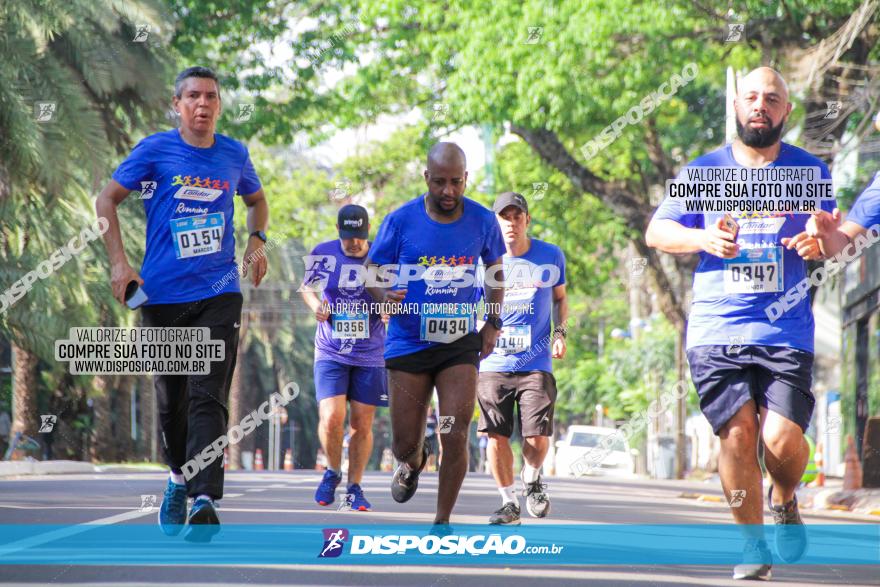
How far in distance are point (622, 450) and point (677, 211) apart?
32.9 meters

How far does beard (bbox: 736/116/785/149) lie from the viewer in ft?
24.0

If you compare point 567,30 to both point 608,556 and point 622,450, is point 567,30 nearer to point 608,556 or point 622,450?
point 608,556

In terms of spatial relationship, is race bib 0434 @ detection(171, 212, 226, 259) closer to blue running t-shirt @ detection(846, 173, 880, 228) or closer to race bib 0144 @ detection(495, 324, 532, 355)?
blue running t-shirt @ detection(846, 173, 880, 228)

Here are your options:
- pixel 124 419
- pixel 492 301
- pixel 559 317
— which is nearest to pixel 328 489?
pixel 559 317

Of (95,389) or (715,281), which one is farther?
(95,389)

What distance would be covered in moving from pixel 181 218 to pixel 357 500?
4.21 m

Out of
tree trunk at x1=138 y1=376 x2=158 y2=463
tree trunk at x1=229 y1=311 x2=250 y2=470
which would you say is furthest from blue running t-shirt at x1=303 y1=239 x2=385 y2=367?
tree trunk at x1=229 y1=311 x2=250 y2=470

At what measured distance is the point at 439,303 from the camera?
26.7 feet

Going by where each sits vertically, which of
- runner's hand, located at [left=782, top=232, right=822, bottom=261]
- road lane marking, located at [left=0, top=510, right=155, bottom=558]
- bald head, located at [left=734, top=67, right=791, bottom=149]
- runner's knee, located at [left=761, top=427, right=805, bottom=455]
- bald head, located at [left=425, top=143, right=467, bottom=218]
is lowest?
road lane marking, located at [left=0, top=510, right=155, bottom=558]

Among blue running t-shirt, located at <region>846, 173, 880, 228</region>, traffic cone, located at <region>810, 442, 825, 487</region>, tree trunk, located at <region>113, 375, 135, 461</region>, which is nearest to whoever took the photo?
blue running t-shirt, located at <region>846, 173, 880, 228</region>

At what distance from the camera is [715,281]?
23.9 ft

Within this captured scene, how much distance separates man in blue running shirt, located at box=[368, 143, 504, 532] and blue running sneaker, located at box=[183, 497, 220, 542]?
120 cm

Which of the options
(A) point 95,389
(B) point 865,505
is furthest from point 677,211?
(A) point 95,389

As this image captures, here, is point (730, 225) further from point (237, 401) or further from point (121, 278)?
point (237, 401)
